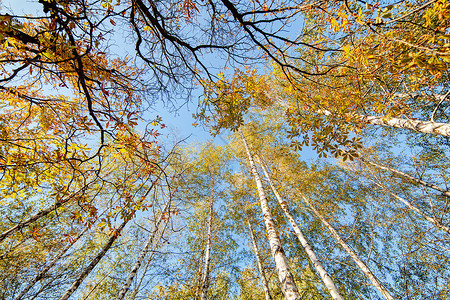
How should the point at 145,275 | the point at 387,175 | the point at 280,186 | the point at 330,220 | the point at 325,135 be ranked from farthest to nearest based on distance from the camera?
1. the point at 387,175
2. the point at 330,220
3. the point at 280,186
4. the point at 145,275
5. the point at 325,135

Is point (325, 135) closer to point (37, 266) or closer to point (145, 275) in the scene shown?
point (145, 275)

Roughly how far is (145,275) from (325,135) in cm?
766

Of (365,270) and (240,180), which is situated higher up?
(240,180)

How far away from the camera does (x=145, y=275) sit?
600 cm

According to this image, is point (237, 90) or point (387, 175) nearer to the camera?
point (237, 90)

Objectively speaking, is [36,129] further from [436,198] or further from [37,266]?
[436,198]

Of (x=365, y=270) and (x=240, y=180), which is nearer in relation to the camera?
(x=365, y=270)

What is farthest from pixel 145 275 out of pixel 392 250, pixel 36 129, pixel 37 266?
pixel 392 250

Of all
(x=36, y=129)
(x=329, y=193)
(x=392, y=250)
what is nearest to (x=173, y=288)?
(x=36, y=129)

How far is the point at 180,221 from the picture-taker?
8.22 meters

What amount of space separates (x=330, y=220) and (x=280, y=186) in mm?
3179

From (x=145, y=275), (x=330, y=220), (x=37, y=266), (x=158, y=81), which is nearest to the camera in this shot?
(x=158, y=81)

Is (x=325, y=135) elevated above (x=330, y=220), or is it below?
below

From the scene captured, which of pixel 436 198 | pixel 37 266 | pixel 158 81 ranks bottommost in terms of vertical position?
pixel 436 198
